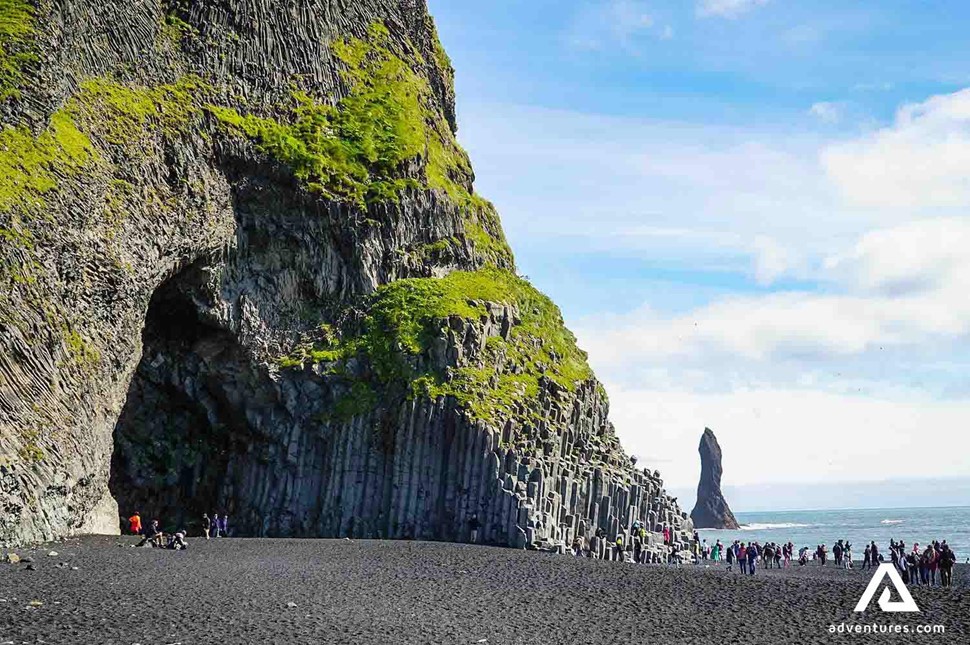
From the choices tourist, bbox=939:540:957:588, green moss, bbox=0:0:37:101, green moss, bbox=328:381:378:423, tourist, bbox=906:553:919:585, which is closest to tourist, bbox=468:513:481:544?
green moss, bbox=328:381:378:423

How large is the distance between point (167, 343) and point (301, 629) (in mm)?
35369

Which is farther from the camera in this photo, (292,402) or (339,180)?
(339,180)

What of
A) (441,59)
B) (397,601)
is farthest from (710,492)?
(397,601)

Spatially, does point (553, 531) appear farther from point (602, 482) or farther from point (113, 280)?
point (113, 280)

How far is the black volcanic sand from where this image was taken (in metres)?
22.3

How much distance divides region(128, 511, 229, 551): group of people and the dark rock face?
477 feet

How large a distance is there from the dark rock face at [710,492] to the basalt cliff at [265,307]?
125 metres

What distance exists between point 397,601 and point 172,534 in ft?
82.8

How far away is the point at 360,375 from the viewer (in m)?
53.8

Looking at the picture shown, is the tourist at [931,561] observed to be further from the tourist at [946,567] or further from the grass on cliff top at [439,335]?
the grass on cliff top at [439,335]

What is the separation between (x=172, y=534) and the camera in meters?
49.2

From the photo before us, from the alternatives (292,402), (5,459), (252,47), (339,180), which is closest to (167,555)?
(5,459)

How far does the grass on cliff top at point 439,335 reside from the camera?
172ft

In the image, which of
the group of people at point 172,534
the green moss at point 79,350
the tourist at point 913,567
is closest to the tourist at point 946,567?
the tourist at point 913,567
